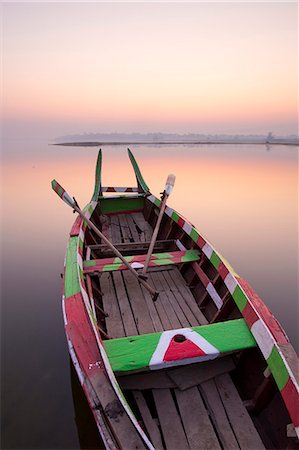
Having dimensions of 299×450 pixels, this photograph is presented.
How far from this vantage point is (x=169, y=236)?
21.3ft

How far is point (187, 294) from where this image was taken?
4562mm

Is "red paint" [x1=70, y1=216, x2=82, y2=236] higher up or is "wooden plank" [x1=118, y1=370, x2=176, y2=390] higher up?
"red paint" [x1=70, y1=216, x2=82, y2=236]

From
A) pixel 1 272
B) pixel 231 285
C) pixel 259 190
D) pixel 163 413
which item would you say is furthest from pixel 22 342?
pixel 259 190

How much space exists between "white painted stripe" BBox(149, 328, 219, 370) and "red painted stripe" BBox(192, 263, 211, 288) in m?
1.50

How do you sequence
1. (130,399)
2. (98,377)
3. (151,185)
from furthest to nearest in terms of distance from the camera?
(151,185) → (130,399) → (98,377)

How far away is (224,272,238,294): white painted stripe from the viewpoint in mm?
3477

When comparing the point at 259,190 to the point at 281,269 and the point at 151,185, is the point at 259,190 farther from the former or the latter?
the point at 281,269

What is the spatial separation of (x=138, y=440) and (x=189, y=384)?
4.02 ft

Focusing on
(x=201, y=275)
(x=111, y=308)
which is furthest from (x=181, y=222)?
(x=111, y=308)

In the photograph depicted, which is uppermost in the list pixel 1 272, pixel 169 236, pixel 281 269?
pixel 169 236

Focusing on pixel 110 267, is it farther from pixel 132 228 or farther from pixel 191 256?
pixel 132 228

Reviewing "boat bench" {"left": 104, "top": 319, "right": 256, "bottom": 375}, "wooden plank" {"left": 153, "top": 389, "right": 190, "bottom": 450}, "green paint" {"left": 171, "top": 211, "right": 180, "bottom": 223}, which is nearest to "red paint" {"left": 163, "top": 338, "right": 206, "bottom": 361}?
"boat bench" {"left": 104, "top": 319, "right": 256, "bottom": 375}

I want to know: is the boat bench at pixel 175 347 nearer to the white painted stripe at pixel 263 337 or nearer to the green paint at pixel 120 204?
the white painted stripe at pixel 263 337

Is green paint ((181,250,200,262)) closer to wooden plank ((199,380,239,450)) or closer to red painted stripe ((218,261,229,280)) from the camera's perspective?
red painted stripe ((218,261,229,280))
